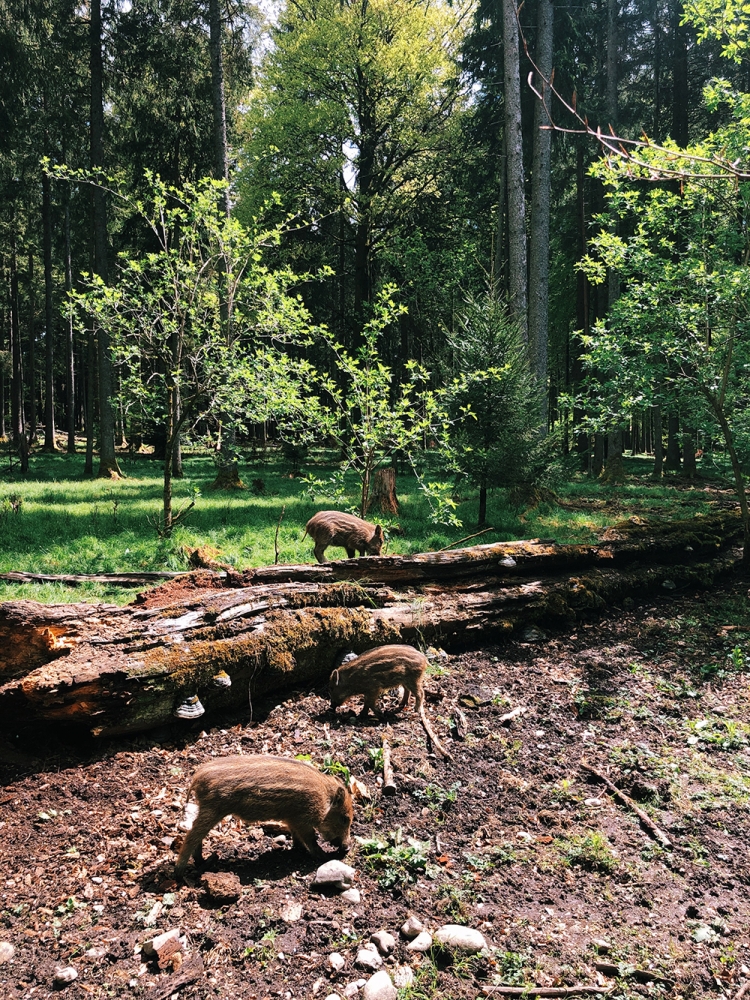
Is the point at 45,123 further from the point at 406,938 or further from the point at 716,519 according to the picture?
the point at 406,938

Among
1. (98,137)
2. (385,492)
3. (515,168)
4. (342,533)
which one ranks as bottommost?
(342,533)

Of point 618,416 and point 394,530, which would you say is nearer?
point 618,416

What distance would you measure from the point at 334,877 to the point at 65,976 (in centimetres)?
122

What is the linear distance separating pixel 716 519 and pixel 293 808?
8.76 meters

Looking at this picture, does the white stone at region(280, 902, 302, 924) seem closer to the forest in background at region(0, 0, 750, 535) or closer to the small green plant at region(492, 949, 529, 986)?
the small green plant at region(492, 949, 529, 986)

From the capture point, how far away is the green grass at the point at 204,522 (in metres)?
7.68

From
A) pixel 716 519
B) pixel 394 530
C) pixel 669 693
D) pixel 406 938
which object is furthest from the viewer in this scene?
pixel 394 530

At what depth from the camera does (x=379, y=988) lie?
238cm

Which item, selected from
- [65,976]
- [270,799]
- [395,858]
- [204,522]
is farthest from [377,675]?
[204,522]

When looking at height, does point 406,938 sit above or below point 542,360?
below

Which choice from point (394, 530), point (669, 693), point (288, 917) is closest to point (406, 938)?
point (288, 917)

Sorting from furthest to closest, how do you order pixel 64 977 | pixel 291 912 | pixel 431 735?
1. pixel 431 735
2. pixel 291 912
3. pixel 64 977

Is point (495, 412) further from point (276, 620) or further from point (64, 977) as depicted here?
point (64, 977)

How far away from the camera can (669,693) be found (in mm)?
5176
